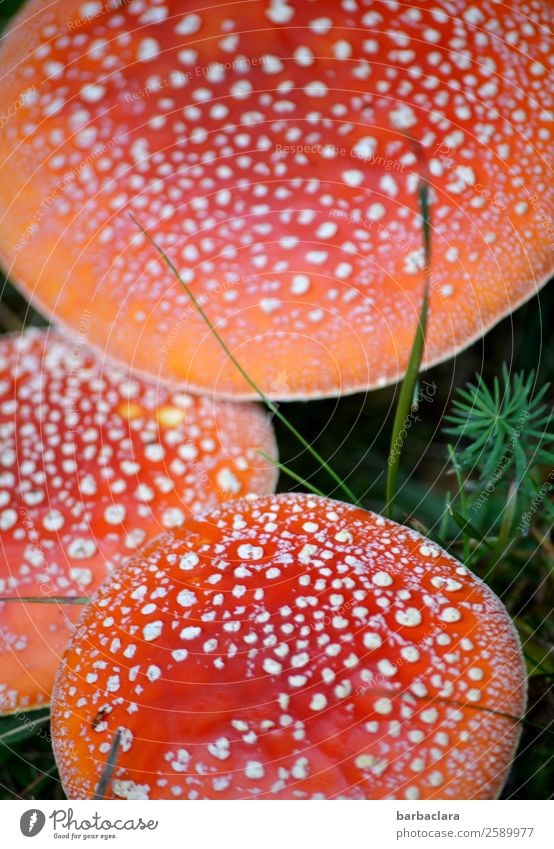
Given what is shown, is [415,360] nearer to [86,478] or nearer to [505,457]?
[505,457]

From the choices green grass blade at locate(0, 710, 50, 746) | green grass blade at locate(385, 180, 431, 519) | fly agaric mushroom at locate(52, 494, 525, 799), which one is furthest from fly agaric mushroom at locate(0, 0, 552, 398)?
green grass blade at locate(0, 710, 50, 746)

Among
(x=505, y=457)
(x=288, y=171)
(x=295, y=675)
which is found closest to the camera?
(x=295, y=675)

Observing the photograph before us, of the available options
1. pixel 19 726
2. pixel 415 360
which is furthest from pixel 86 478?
pixel 415 360

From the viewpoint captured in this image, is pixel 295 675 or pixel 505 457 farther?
pixel 505 457

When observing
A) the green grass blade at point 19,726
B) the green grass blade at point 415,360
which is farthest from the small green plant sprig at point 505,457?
the green grass blade at point 19,726

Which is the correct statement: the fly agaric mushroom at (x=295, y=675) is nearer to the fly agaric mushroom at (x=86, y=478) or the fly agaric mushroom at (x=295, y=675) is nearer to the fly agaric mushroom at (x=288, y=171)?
the fly agaric mushroom at (x=86, y=478)
